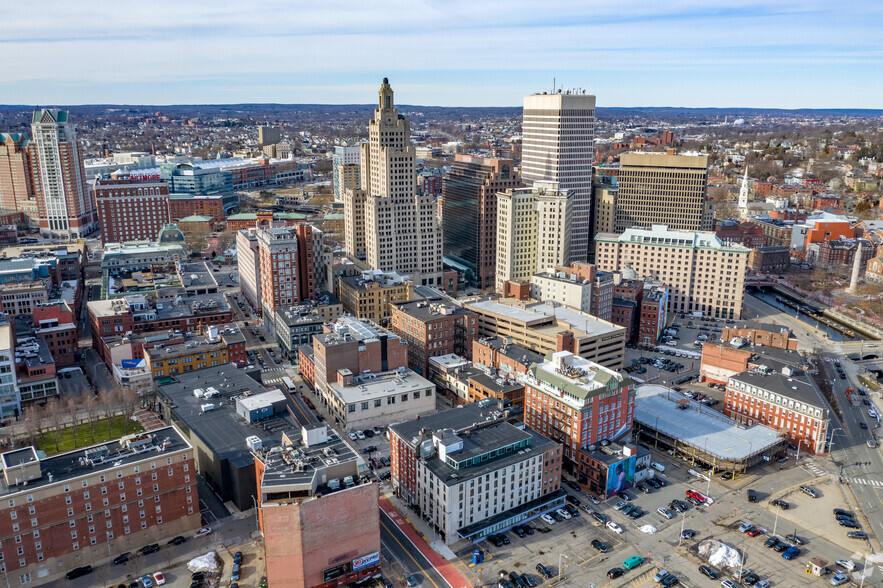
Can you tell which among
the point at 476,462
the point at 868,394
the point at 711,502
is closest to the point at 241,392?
the point at 476,462

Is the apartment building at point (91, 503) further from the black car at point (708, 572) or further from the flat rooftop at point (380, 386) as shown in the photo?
the black car at point (708, 572)

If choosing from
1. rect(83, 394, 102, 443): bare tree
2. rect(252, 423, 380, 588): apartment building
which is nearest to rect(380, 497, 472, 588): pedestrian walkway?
rect(252, 423, 380, 588): apartment building

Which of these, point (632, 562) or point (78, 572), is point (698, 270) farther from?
point (78, 572)

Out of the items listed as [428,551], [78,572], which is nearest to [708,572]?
[428,551]

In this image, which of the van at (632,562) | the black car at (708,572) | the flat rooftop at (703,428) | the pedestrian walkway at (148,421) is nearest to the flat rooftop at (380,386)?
the pedestrian walkway at (148,421)

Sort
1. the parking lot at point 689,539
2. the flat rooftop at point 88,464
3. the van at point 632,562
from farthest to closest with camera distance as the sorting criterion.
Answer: the van at point 632,562, the parking lot at point 689,539, the flat rooftop at point 88,464

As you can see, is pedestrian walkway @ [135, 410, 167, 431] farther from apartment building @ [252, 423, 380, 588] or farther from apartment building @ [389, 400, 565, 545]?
apartment building @ [389, 400, 565, 545]

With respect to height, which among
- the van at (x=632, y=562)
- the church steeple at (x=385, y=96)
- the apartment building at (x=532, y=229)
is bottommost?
the van at (x=632, y=562)
